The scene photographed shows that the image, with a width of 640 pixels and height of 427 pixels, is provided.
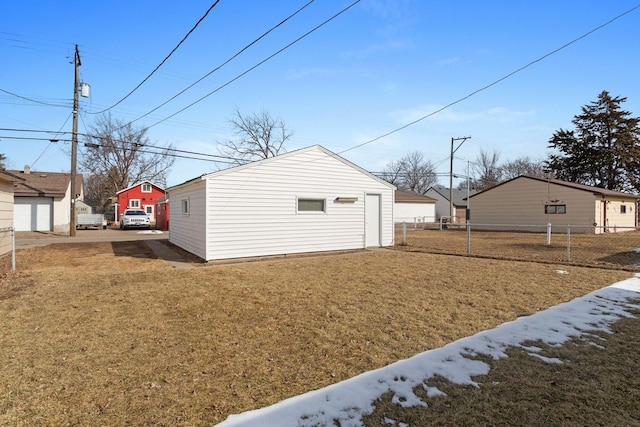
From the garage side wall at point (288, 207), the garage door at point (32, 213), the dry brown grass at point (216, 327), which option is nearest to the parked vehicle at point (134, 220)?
the garage door at point (32, 213)

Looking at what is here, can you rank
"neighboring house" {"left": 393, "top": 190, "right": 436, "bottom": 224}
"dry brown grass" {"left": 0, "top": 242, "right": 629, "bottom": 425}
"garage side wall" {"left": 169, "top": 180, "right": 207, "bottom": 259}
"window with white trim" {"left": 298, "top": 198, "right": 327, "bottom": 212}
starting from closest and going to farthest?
"dry brown grass" {"left": 0, "top": 242, "right": 629, "bottom": 425}, "garage side wall" {"left": 169, "top": 180, "right": 207, "bottom": 259}, "window with white trim" {"left": 298, "top": 198, "right": 327, "bottom": 212}, "neighboring house" {"left": 393, "top": 190, "right": 436, "bottom": 224}

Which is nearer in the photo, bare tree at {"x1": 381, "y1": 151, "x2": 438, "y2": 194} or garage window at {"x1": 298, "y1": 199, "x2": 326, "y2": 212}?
garage window at {"x1": 298, "y1": 199, "x2": 326, "y2": 212}

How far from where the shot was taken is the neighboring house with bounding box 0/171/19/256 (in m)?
11.5

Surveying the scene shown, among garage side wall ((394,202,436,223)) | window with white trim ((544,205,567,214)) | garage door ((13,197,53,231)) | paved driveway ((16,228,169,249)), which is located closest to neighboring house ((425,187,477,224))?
garage side wall ((394,202,436,223))

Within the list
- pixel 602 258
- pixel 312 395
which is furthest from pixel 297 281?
pixel 602 258

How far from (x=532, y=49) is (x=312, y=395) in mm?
11267

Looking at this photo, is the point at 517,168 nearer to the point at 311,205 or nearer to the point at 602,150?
the point at 602,150

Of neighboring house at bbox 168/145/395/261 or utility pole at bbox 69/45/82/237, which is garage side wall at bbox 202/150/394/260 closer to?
neighboring house at bbox 168/145/395/261

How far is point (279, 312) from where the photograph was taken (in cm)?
549

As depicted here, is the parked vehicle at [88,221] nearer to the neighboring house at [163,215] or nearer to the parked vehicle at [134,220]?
the parked vehicle at [134,220]

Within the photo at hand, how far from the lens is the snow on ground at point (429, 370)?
269 centimetres

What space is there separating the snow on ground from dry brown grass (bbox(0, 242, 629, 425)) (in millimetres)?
193

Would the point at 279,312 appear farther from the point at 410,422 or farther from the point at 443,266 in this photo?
the point at 443,266

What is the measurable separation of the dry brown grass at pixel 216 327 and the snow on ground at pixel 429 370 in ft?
0.63
